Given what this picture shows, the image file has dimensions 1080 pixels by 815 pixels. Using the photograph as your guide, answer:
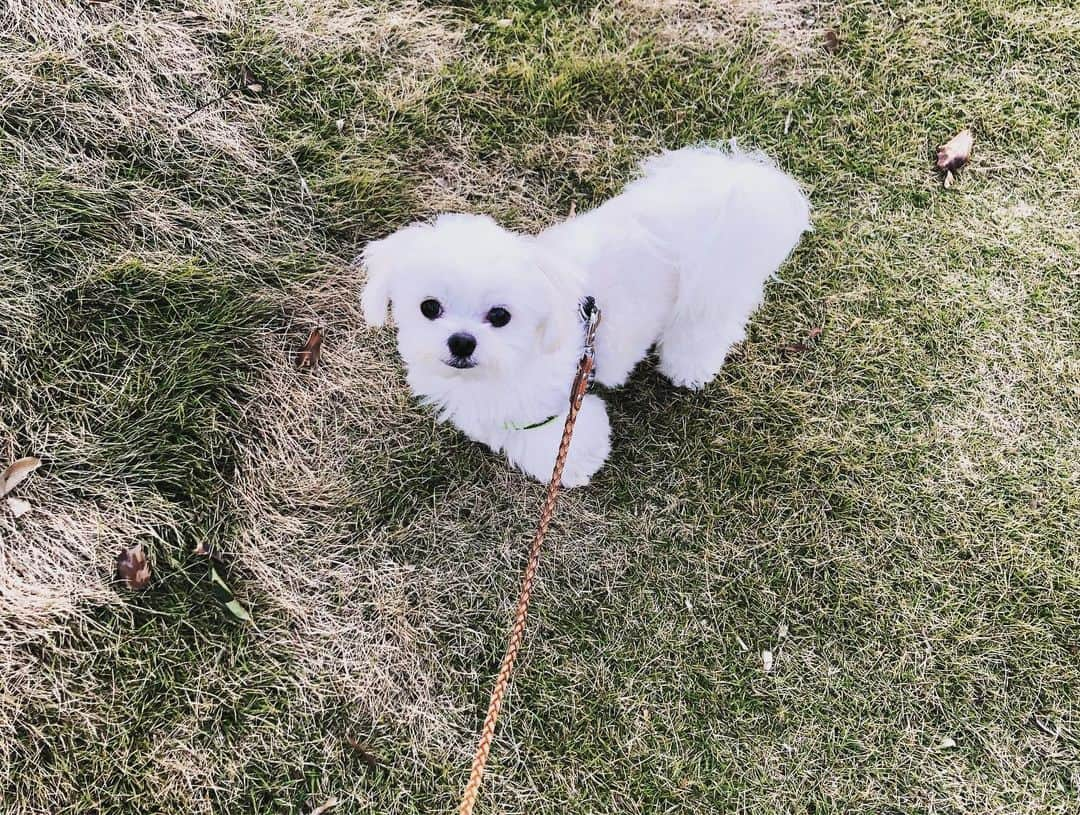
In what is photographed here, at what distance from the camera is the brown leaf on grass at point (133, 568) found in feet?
8.14

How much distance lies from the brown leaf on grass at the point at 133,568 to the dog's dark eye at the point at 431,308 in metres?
1.58

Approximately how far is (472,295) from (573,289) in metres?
0.30

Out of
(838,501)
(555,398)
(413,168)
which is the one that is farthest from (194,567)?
(838,501)

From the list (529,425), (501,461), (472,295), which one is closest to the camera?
(472,295)

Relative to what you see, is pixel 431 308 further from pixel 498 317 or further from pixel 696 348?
pixel 696 348

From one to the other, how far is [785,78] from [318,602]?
10.4 ft

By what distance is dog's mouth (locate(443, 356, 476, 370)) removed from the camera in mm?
1829

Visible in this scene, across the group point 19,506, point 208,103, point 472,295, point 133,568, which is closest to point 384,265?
point 472,295

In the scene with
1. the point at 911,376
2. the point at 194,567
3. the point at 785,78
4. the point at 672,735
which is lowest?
the point at 672,735

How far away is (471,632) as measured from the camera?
262 centimetres

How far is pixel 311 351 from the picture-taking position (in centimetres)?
282

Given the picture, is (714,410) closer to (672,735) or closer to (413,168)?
(672,735)

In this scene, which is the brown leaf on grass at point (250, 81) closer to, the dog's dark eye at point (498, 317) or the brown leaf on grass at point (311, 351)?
the brown leaf on grass at point (311, 351)

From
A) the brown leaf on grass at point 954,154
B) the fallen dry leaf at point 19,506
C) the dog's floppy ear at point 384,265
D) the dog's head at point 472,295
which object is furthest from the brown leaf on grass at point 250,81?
the brown leaf on grass at point 954,154
